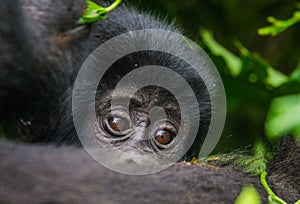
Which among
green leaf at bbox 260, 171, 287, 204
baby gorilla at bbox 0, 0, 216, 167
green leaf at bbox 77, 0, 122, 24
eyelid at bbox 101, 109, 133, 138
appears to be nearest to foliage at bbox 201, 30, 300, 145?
baby gorilla at bbox 0, 0, 216, 167

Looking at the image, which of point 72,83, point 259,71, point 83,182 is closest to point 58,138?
point 72,83

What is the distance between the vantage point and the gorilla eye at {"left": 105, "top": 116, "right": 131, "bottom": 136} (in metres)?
2.80

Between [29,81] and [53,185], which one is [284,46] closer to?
[29,81]

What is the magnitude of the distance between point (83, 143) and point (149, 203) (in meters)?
0.84

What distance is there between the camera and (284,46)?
5.32 metres

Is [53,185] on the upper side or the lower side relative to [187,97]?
lower

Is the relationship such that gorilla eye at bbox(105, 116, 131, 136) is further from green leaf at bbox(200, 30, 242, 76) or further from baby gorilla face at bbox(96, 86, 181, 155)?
green leaf at bbox(200, 30, 242, 76)

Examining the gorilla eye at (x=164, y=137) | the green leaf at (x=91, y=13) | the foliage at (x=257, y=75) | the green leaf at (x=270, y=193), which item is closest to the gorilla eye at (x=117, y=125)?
the gorilla eye at (x=164, y=137)

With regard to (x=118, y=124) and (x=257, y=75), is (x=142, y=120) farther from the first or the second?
(x=257, y=75)

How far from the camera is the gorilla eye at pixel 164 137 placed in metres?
2.86

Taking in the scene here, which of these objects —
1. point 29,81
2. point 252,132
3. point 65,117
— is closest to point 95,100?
point 65,117

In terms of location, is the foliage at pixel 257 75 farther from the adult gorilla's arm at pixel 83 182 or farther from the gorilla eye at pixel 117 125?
the adult gorilla's arm at pixel 83 182

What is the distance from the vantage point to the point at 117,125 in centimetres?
284

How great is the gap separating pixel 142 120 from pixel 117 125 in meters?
0.10
